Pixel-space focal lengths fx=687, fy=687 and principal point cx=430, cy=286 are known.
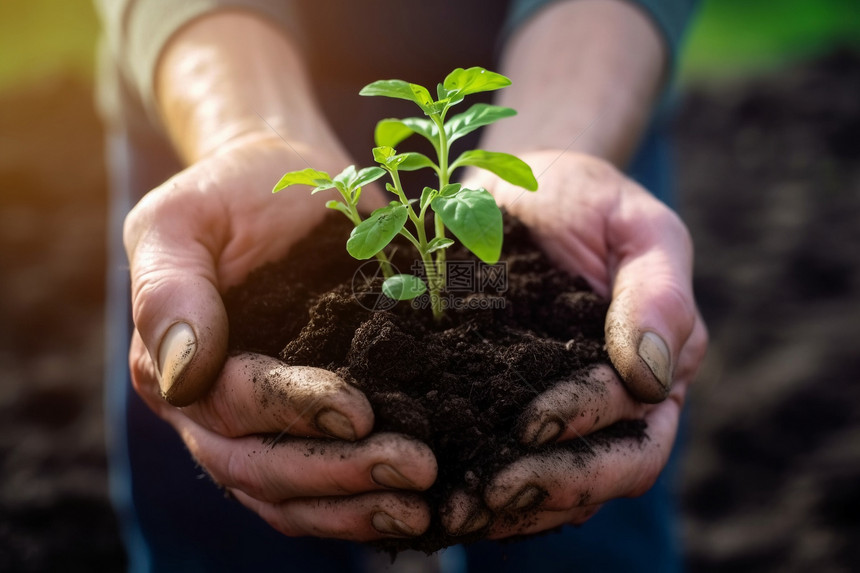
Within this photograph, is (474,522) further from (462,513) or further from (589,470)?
(589,470)

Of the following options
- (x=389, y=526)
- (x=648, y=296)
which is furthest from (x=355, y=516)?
(x=648, y=296)

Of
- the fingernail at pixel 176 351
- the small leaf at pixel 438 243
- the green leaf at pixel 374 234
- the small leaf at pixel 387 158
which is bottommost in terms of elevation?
the fingernail at pixel 176 351

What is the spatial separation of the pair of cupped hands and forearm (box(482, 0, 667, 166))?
35cm

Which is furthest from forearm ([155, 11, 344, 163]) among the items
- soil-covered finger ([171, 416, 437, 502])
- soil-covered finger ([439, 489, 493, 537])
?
soil-covered finger ([439, 489, 493, 537])

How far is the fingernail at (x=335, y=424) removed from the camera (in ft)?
4.32

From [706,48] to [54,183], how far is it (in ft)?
18.4

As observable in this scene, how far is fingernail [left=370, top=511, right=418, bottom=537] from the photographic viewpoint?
1346mm

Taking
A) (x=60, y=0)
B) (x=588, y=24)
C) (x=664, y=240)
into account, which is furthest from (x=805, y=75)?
(x=60, y=0)

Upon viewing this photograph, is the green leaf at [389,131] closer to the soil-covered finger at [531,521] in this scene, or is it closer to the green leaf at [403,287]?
the green leaf at [403,287]

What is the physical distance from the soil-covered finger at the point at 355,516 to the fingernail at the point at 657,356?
1.86ft

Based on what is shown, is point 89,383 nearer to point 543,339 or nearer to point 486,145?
point 486,145

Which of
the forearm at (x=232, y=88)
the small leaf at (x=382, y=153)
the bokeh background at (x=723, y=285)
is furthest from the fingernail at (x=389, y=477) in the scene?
the bokeh background at (x=723, y=285)

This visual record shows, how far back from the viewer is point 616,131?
7.21ft

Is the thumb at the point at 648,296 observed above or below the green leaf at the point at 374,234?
below
